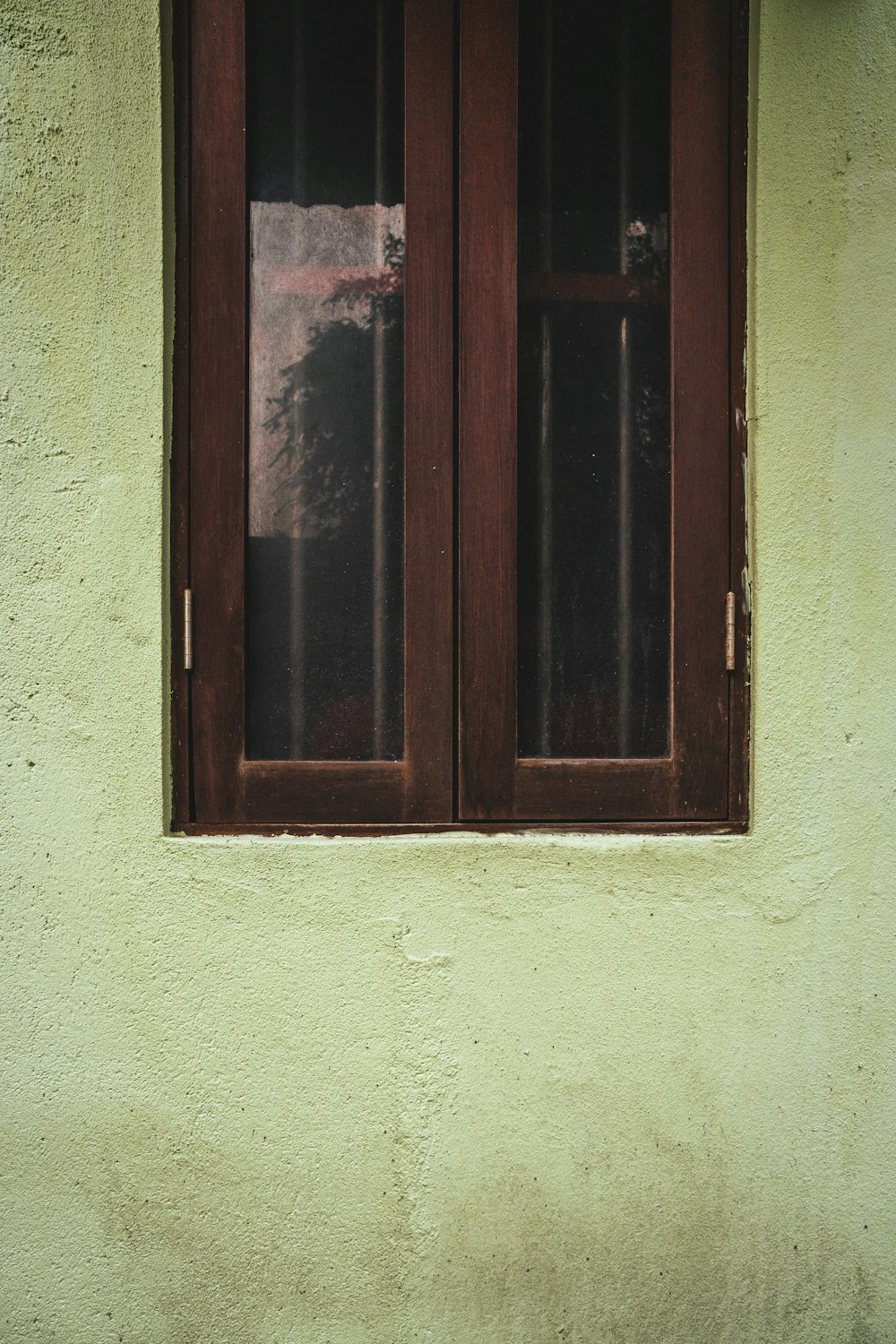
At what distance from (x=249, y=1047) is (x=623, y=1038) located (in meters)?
0.78

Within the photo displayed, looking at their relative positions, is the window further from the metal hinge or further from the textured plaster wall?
the textured plaster wall

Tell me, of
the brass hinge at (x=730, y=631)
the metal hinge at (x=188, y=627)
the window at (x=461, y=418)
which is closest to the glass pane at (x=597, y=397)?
the window at (x=461, y=418)

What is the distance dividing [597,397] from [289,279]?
0.74 meters

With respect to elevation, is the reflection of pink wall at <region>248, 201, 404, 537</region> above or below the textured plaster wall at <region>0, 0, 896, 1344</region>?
above

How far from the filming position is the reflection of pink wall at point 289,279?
1808mm

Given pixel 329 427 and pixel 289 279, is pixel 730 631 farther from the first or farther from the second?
pixel 289 279

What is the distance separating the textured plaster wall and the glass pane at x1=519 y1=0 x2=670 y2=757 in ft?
0.82

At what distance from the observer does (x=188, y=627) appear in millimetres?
1761

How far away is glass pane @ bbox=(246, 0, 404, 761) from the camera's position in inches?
71.1

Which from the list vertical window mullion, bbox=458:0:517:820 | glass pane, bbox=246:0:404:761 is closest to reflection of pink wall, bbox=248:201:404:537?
glass pane, bbox=246:0:404:761

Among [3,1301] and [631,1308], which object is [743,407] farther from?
[3,1301]

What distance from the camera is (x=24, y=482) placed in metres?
1.70

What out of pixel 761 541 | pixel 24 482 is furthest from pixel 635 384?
pixel 24 482

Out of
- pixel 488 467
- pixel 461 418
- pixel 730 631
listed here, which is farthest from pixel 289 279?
pixel 730 631
